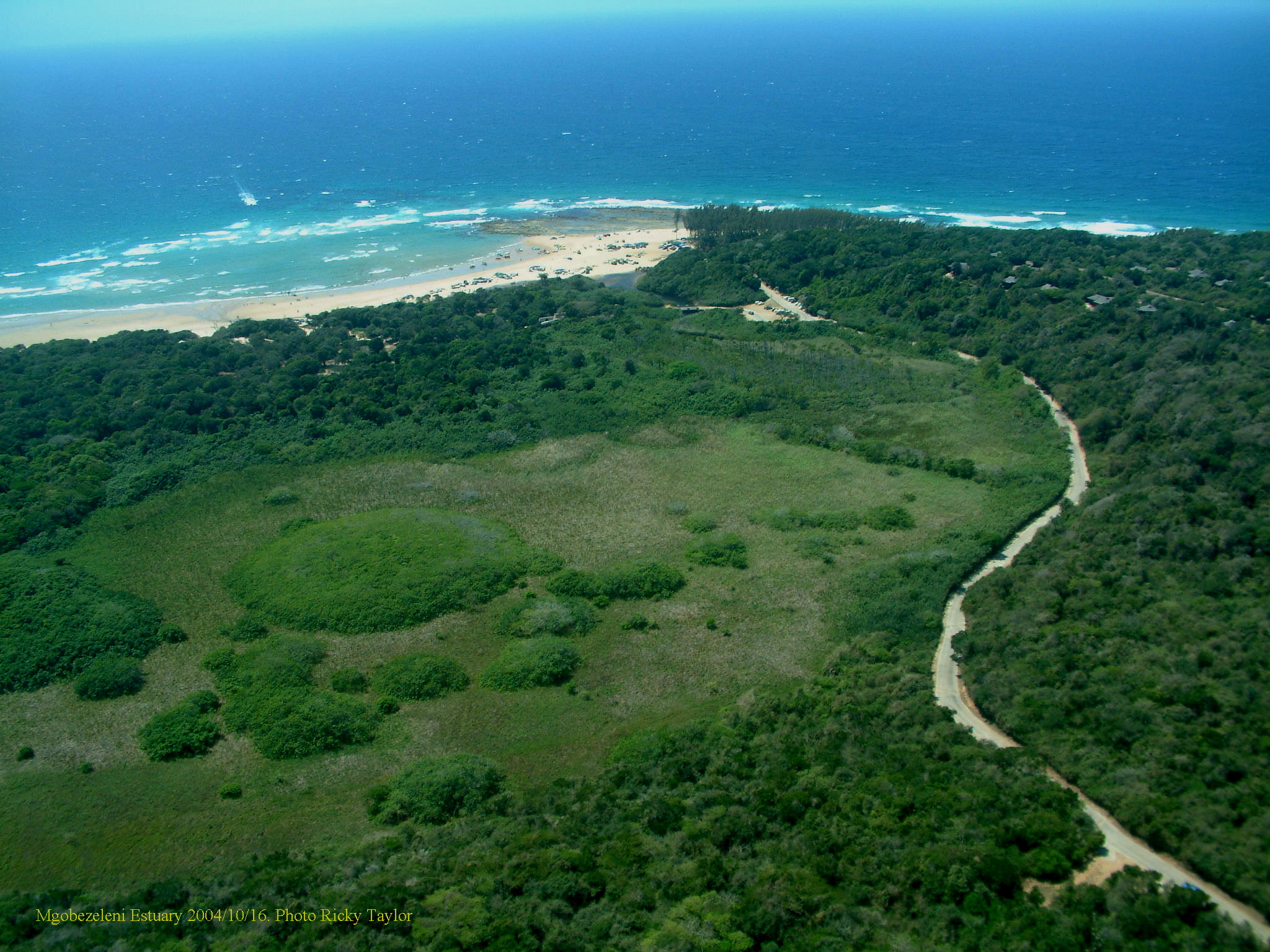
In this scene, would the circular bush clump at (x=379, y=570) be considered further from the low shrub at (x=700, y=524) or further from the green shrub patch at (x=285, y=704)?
the low shrub at (x=700, y=524)

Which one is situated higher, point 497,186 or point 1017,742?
point 497,186

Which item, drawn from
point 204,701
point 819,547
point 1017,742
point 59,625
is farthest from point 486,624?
point 1017,742

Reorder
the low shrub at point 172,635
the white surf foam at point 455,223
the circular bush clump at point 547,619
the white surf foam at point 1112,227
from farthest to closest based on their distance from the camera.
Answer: the white surf foam at point 455,223
the white surf foam at point 1112,227
the circular bush clump at point 547,619
the low shrub at point 172,635

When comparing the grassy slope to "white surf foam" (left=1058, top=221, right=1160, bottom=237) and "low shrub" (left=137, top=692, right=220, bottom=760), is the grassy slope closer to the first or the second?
"low shrub" (left=137, top=692, right=220, bottom=760)

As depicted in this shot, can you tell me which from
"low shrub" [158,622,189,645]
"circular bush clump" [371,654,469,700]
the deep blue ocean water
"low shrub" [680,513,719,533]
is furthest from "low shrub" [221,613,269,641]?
the deep blue ocean water

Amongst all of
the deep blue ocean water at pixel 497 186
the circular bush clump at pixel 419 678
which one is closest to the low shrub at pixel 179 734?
the circular bush clump at pixel 419 678

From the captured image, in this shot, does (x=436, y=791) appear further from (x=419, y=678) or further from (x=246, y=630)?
(x=246, y=630)
